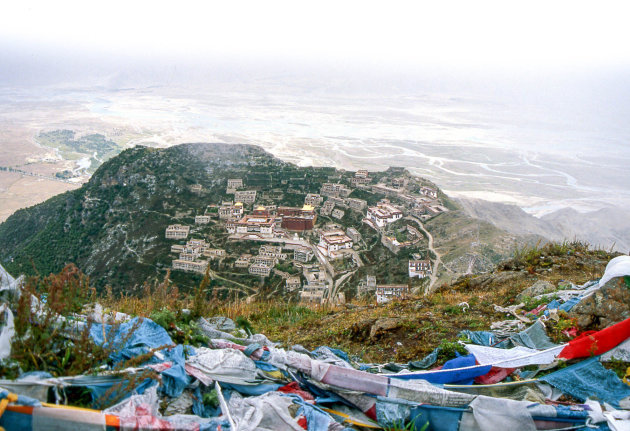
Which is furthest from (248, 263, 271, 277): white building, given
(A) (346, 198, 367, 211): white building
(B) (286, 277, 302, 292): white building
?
(A) (346, 198, 367, 211): white building

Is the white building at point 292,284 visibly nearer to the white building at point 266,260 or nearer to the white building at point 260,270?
the white building at point 260,270

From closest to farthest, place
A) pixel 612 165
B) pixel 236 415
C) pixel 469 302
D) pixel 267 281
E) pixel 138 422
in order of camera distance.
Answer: pixel 138 422 < pixel 236 415 < pixel 469 302 < pixel 267 281 < pixel 612 165

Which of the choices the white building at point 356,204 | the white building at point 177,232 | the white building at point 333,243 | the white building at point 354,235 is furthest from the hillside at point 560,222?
the white building at point 177,232

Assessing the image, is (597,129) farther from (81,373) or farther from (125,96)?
(125,96)

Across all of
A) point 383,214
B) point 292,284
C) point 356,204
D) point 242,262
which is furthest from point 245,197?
point 292,284

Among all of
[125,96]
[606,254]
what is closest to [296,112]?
[125,96]

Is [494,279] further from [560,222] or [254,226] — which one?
[560,222]

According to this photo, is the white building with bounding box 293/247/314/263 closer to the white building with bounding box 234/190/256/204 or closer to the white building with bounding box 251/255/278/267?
the white building with bounding box 251/255/278/267
